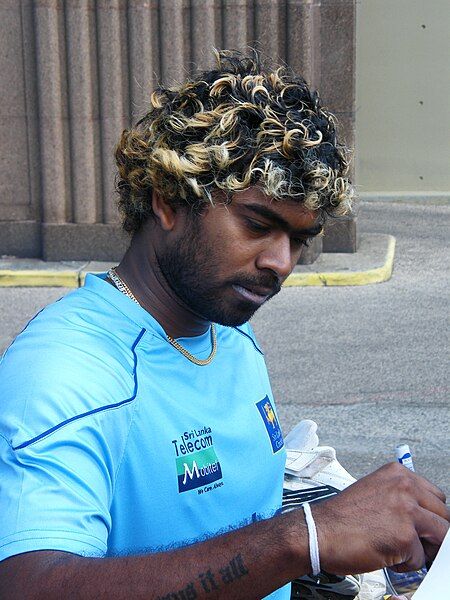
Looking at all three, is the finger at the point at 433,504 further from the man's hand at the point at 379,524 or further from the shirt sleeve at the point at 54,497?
the shirt sleeve at the point at 54,497

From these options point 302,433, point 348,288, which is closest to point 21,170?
point 348,288

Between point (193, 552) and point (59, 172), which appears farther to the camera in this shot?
point (59, 172)

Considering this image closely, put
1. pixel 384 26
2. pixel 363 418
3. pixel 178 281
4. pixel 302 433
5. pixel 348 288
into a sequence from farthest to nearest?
pixel 384 26 < pixel 348 288 < pixel 363 418 < pixel 302 433 < pixel 178 281

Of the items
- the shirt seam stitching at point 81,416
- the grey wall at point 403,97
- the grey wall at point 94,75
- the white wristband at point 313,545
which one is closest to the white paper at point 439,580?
the white wristband at point 313,545

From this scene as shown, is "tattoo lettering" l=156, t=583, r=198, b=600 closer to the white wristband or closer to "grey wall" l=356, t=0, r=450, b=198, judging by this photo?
the white wristband

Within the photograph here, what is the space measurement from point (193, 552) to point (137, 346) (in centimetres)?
44

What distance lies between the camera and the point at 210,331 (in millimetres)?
2217

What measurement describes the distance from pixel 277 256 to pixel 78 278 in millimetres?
6708

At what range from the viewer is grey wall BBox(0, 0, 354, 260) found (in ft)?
28.4

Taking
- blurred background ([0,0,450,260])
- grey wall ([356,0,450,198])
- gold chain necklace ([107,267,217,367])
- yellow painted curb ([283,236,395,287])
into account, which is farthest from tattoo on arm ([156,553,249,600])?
grey wall ([356,0,450,198])

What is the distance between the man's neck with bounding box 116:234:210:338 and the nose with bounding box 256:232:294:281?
0.60ft

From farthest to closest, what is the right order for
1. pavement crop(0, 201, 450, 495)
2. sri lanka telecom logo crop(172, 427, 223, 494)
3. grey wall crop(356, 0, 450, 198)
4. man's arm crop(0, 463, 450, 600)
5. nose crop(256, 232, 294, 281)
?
grey wall crop(356, 0, 450, 198), pavement crop(0, 201, 450, 495), nose crop(256, 232, 294, 281), sri lanka telecom logo crop(172, 427, 223, 494), man's arm crop(0, 463, 450, 600)

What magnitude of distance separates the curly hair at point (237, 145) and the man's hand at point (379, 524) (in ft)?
1.84

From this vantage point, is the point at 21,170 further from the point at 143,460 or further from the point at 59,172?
the point at 143,460
